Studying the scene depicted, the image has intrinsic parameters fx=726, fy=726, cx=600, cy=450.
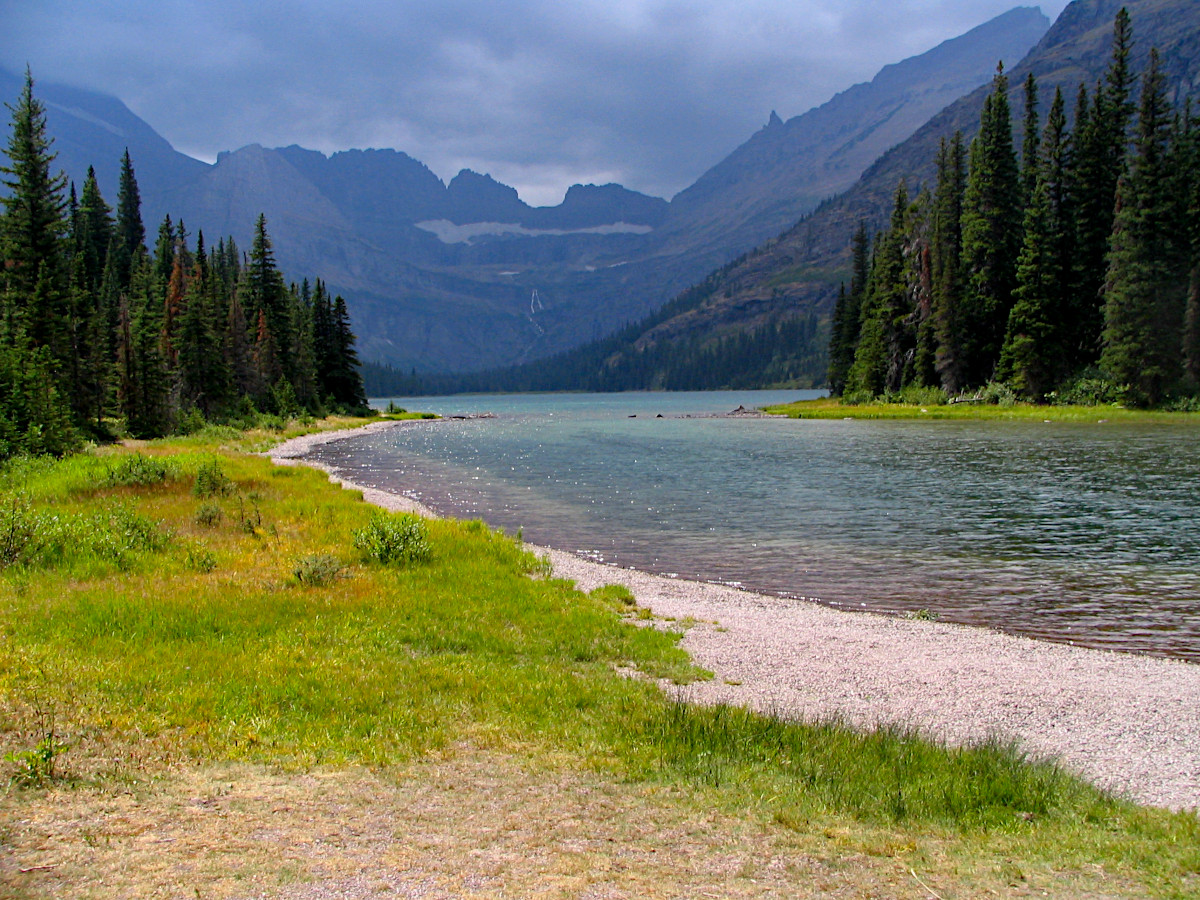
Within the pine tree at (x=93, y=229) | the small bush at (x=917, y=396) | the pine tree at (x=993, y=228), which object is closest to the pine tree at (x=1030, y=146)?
the pine tree at (x=993, y=228)

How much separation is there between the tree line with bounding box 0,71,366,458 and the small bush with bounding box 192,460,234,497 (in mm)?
13146

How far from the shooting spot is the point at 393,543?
1884 cm

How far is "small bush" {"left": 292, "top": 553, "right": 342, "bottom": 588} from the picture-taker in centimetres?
1566

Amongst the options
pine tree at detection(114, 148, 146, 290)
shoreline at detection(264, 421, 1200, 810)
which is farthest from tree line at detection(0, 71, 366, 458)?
shoreline at detection(264, 421, 1200, 810)

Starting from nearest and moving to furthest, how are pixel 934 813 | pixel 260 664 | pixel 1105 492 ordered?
pixel 934 813
pixel 260 664
pixel 1105 492

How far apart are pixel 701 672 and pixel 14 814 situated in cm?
906

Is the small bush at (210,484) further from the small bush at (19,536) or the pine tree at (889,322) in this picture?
the pine tree at (889,322)

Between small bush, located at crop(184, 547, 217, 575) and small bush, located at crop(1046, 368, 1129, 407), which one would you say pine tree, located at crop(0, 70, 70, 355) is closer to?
small bush, located at crop(184, 547, 217, 575)

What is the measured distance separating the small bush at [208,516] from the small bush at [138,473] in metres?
7.34

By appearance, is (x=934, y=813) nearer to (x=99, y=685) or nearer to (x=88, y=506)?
(x=99, y=685)

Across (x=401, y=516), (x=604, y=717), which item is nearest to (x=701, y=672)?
(x=604, y=717)

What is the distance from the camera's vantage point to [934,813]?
714 cm

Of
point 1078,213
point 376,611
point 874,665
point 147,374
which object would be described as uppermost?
point 1078,213

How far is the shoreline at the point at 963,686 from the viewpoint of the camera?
31.4 ft
